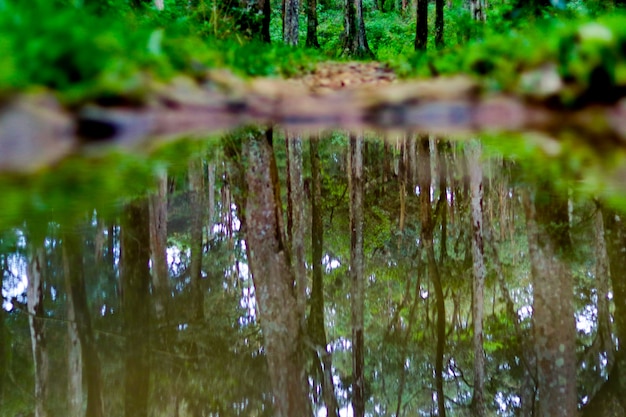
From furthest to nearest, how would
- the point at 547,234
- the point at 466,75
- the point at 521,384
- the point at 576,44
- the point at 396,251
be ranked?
the point at 466,75
the point at 576,44
the point at 396,251
the point at 547,234
the point at 521,384

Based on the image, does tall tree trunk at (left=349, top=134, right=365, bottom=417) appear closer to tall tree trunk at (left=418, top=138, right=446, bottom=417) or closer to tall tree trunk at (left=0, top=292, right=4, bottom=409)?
tall tree trunk at (left=418, top=138, right=446, bottom=417)

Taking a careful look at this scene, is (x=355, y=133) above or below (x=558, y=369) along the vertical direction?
above

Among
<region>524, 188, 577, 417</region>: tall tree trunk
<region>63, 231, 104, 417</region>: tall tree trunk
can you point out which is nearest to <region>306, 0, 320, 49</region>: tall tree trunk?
<region>524, 188, 577, 417</region>: tall tree trunk

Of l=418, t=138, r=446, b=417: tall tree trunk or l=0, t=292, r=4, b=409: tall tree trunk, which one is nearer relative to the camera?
l=0, t=292, r=4, b=409: tall tree trunk

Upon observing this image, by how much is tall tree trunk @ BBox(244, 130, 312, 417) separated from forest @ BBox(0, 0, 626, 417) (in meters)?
0.01

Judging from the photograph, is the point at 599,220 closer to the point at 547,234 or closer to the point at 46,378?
the point at 547,234

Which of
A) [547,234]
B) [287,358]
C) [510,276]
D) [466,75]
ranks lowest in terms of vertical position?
[287,358]

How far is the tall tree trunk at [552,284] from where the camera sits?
6.61ft

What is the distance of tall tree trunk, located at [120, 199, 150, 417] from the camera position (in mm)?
1601

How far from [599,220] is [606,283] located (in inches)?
8.4

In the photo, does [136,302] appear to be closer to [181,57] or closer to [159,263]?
[159,263]

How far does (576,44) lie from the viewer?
4461mm

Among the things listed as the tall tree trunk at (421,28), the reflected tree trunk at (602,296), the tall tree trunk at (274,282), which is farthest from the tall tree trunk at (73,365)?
the tall tree trunk at (421,28)

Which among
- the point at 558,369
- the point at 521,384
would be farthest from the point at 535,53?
the point at 521,384
